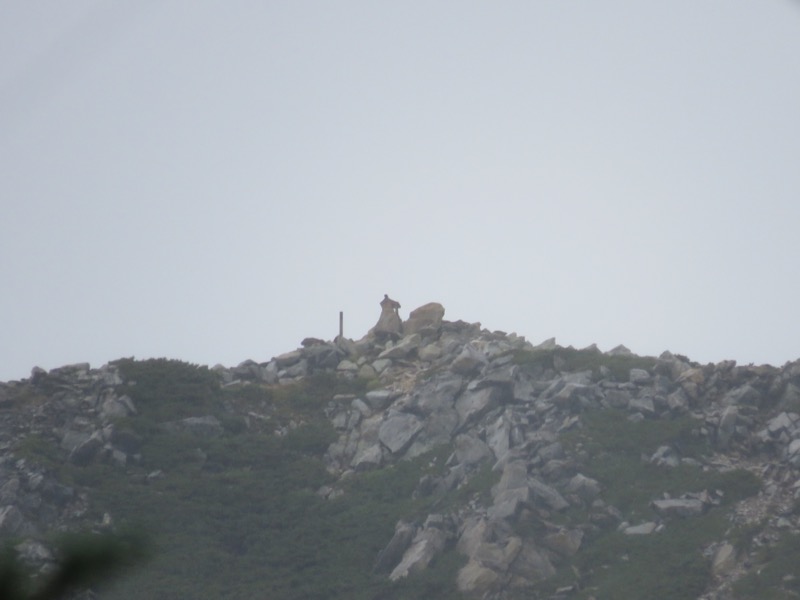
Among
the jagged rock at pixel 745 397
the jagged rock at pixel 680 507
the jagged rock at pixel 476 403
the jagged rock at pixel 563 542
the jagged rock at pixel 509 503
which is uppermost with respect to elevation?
the jagged rock at pixel 476 403

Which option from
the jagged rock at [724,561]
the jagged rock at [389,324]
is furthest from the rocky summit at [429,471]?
the jagged rock at [389,324]

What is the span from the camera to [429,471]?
29234 mm

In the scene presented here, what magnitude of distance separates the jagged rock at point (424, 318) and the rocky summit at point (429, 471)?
114 centimetres

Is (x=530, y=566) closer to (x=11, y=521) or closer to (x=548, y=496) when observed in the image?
(x=548, y=496)

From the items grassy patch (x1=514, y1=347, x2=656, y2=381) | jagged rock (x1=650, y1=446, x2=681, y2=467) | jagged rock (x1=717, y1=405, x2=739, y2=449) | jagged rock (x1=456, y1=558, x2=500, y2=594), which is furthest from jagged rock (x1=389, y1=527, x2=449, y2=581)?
jagged rock (x1=717, y1=405, x2=739, y2=449)

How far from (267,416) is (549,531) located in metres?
11.7

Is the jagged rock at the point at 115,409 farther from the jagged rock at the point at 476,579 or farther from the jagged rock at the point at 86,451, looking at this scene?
the jagged rock at the point at 476,579

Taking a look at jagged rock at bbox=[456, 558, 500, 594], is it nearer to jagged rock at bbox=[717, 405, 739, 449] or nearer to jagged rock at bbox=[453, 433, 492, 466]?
jagged rock at bbox=[453, 433, 492, 466]

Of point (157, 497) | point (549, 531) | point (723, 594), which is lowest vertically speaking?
point (723, 594)

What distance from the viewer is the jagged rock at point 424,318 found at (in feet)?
123

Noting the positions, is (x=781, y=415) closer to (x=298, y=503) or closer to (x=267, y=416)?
(x=298, y=503)

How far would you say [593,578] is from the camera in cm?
2348

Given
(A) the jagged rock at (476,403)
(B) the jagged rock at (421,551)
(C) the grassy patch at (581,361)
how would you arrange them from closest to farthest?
(B) the jagged rock at (421,551) < (A) the jagged rock at (476,403) < (C) the grassy patch at (581,361)

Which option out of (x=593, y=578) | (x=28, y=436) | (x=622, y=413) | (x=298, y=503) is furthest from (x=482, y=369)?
(x=28, y=436)
